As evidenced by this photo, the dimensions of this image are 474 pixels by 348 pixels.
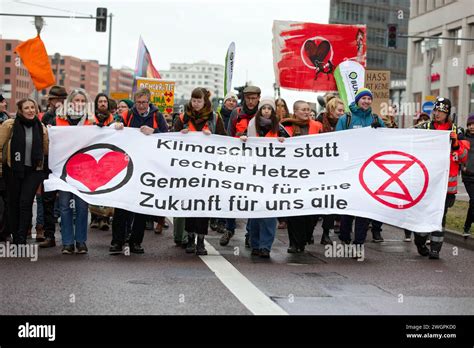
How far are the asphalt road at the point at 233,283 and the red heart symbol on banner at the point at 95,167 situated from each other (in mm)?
883

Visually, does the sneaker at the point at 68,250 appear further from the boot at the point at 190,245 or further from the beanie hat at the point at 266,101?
the beanie hat at the point at 266,101

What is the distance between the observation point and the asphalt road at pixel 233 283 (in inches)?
331

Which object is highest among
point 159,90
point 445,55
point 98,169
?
point 445,55

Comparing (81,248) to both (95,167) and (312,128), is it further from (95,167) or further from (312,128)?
(312,128)

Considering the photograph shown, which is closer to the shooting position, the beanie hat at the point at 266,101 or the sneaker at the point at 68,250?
the sneaker at the point at 68,250

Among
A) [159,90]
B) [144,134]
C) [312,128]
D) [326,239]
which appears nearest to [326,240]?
[326,239]

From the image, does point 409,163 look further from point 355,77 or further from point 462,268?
point 355,77

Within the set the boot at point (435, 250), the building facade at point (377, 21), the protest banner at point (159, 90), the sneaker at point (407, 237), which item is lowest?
the sneaker at point (407, 237)

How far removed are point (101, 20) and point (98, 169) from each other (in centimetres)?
2409

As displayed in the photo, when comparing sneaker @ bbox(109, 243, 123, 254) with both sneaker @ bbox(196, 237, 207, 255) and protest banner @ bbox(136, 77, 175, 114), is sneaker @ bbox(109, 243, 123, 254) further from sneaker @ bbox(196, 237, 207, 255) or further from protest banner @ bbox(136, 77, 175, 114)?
protest banner @ bbox(136, 77, 175, 114)

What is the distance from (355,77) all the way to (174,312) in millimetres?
11526

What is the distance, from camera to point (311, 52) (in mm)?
19906

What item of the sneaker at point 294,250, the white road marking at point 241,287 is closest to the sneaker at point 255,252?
the white road marking at point 241,287
